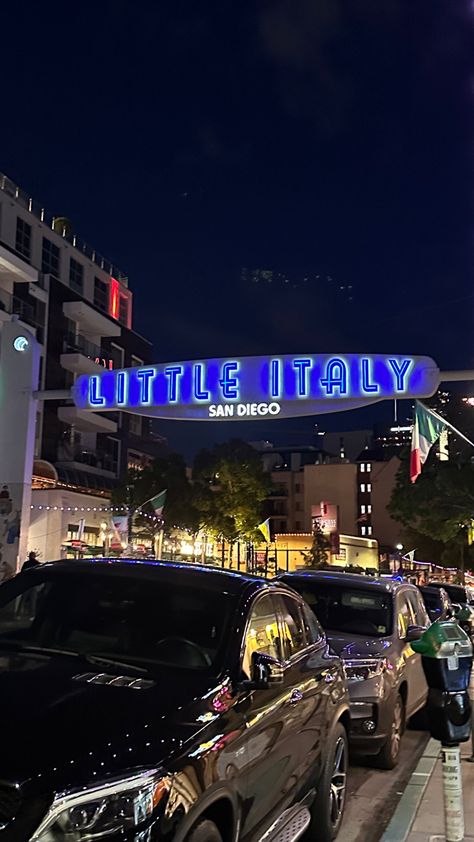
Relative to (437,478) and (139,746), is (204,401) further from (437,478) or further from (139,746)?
(437,478)

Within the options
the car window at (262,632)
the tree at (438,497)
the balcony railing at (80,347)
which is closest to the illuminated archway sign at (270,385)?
the car window at (262,632)

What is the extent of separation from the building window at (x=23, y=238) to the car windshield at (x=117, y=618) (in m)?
34.8

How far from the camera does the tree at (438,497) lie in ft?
100

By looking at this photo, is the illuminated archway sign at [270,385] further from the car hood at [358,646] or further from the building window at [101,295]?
the building window at [101,295]

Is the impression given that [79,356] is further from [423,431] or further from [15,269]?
[423,431]

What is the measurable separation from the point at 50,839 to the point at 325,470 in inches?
3290

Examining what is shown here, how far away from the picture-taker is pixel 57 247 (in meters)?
40.9

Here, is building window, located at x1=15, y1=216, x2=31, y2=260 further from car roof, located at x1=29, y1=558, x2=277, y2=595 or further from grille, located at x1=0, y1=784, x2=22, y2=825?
grille, located at x1=0, y1=784, x2=22, y2=825

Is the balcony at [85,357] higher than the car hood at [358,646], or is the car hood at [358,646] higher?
the balcony at [85,357]

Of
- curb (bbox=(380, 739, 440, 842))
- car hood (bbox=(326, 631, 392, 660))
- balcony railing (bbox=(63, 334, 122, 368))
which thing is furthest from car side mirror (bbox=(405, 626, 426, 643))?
balcony railing (bbox=(63, 334, 122, 368))

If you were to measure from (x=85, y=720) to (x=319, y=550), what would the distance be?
185ft

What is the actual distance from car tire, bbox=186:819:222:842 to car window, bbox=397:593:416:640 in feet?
17.4

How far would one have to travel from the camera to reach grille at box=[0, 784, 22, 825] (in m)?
2.73

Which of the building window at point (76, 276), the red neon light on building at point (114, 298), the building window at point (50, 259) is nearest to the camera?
the building window at point (50, 259)
